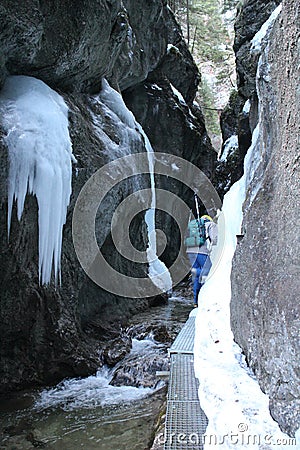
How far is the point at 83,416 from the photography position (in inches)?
229

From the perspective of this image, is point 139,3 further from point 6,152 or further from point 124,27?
point 6,152

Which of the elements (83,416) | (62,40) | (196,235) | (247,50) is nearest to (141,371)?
(83,416)

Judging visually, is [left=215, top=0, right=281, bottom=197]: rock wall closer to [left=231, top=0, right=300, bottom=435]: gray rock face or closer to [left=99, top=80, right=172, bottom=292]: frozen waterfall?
[left=99, top=80, right=172, bottom=292]: frozen waterfall

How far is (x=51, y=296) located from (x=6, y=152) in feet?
8.37

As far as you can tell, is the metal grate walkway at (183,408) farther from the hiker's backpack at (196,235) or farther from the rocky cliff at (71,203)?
the rocky cliff at (71,203)

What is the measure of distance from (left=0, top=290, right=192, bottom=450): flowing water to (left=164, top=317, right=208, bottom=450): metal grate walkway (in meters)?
1.38

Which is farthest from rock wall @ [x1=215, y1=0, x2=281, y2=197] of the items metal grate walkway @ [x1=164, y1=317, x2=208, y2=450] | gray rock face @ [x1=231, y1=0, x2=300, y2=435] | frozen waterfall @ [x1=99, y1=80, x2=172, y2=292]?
gray rock face @ [x1=231, y1=0, x2=300, y2=435]

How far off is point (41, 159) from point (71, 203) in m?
1.27

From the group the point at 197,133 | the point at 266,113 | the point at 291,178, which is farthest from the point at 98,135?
the point at 197,133

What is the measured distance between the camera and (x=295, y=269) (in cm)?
212

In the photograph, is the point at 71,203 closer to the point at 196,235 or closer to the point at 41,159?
the point at 41,159

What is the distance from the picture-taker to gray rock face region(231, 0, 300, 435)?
83.7 inches

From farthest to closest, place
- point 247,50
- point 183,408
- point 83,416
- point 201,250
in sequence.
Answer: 1. point 247,50
2. point 201,250
3. point 83,416
4. point 183,408

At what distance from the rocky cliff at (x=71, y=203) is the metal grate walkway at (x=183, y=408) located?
10.5 ft
